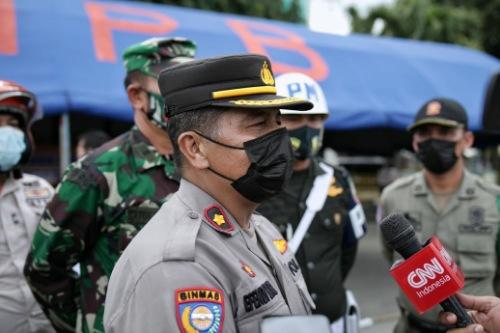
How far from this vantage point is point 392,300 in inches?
287

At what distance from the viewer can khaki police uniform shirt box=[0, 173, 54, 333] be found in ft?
8.64

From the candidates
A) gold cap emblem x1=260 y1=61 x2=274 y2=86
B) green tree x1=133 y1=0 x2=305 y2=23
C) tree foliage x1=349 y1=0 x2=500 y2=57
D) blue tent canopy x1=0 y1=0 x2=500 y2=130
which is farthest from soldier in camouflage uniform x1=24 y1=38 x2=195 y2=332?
tree foliage x1=349 y1=0 x2=500 y2=57

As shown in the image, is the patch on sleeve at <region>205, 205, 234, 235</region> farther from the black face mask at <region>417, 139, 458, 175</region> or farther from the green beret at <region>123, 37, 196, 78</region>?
the black face mask at <region>417, 139, 458, 175</region>

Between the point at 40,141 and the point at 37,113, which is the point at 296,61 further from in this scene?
the point at 37,113

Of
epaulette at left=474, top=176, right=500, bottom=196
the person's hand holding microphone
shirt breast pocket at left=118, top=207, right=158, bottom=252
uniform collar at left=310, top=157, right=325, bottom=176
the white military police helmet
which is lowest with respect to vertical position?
epaulette at left=474, top=176, right=500, bottom=196

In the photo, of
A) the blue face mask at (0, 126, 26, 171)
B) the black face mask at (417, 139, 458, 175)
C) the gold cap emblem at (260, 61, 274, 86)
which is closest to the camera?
the gold cap emblem at (260, 61, 274, 86)

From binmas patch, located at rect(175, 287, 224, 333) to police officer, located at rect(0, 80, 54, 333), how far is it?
5.56 ft

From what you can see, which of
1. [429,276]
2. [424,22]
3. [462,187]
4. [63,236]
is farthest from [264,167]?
[424,22]

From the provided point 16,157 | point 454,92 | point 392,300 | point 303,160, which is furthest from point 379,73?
point 16,157

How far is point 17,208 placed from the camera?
284 cm

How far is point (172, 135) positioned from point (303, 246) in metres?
1.46

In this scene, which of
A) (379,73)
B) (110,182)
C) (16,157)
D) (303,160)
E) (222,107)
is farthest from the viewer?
(379,73)

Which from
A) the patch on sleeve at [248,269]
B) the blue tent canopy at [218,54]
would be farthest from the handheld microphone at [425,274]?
the blue tent canopy at [218,54]

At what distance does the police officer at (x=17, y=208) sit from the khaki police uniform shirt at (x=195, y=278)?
146 centimetres
